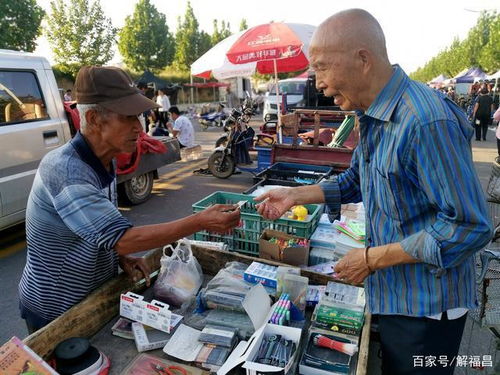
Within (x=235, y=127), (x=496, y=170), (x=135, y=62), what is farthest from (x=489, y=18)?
(x=496, y=170)

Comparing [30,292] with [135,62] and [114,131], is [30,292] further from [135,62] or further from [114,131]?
[135,62]

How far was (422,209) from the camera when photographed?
126 cm

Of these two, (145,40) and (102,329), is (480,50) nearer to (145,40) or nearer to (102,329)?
(145,40)

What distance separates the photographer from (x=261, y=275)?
6.39 feet

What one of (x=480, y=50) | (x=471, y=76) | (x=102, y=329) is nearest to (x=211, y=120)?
(x=102, y=329)

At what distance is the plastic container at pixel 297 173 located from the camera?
3896 millimetres

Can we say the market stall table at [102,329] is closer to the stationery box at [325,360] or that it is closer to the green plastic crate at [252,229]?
the stationery box at [325,360]

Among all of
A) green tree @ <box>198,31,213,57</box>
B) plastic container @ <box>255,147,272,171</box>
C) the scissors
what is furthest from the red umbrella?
green tree @ <box>198,31,213,57</box>

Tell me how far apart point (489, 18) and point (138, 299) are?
61403 millimetres

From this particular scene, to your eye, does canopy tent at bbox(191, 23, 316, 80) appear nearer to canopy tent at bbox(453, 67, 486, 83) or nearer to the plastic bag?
the plastic bag

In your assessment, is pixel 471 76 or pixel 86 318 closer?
pixel 86 318

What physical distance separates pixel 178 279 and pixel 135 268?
→ 251 mm

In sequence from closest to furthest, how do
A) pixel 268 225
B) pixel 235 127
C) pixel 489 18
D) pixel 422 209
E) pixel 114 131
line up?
pixel 422 209 → pixel 114 131 → pixel 268 225 → pixel 235 127 → pixel 489 18

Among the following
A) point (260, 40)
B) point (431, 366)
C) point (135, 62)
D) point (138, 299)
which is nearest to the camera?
point (431, 366)
